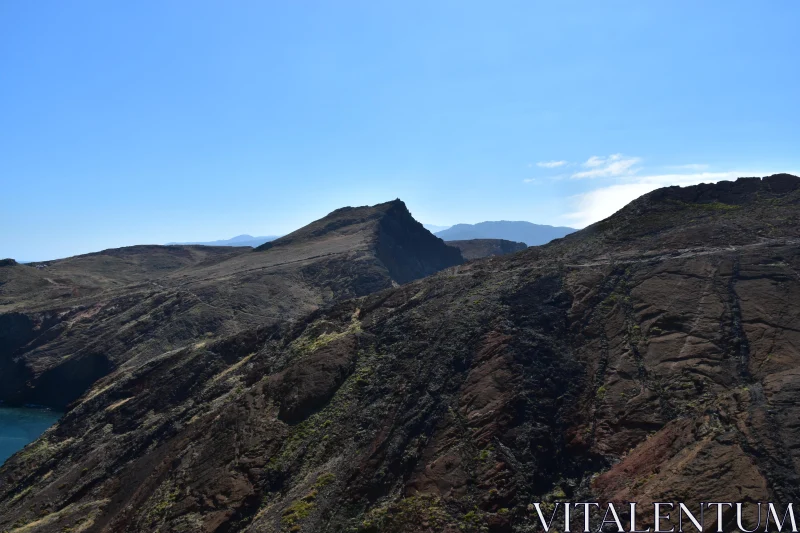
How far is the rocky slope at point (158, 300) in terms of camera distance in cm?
6531

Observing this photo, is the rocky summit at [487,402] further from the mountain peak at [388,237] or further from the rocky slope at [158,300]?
the mountain peak at [388,237]

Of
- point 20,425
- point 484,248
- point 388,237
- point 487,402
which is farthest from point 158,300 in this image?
point 484,248

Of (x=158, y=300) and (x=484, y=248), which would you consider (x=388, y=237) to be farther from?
(x=484, y=248)

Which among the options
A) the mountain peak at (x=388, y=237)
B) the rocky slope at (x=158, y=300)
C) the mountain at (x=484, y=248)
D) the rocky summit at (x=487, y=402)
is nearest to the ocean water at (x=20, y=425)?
the rocky slope at (x=158, y=300)

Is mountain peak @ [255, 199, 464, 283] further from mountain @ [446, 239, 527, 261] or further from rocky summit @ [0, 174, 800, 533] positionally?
rocky summit @ [0, 174, 800, 533]

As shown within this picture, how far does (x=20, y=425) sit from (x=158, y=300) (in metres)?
26.1

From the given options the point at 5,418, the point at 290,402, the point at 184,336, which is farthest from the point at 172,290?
the point at 290,402

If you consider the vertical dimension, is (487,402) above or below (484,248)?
below

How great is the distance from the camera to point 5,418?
5828 cm

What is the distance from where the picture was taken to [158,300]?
76812 mm

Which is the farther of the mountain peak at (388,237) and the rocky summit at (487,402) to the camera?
the mountain peak at (388,237)

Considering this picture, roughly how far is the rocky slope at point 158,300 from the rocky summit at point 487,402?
16.0 metres

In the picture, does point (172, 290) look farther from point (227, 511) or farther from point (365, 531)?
point (365, 531)

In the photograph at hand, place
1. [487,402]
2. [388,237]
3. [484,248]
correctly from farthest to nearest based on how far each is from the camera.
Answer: [484,248], [388,237], [487,402]
